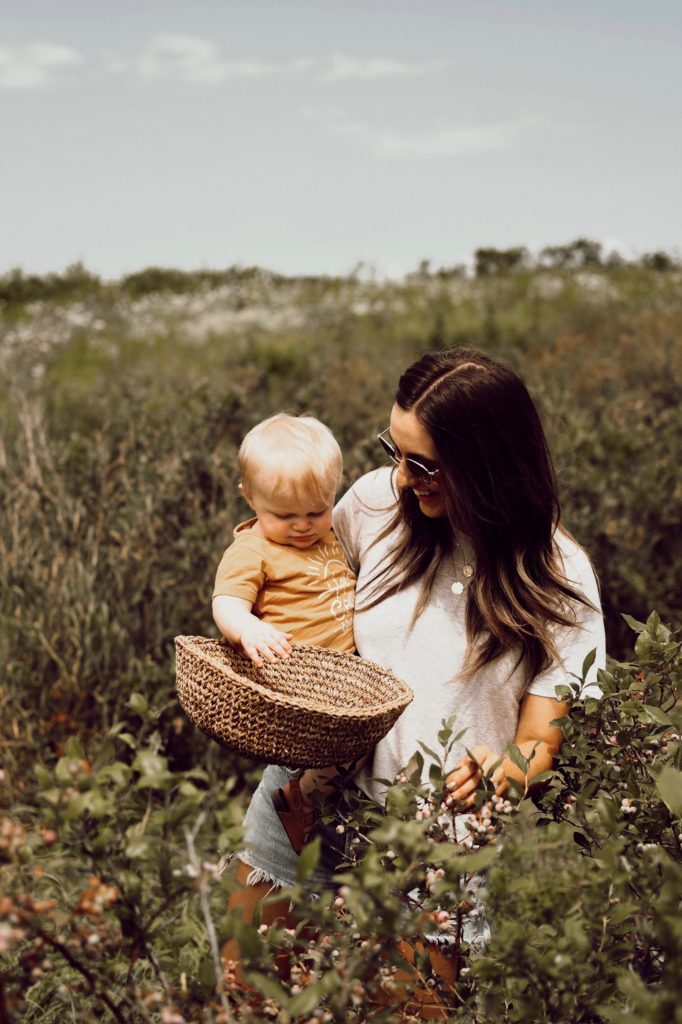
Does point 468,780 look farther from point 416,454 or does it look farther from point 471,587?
point 416,454

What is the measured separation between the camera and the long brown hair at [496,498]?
2189 millimetres

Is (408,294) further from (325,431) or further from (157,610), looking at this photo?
(325,431)

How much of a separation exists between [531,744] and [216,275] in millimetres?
21881

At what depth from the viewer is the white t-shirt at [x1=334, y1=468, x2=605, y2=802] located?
7.16ft

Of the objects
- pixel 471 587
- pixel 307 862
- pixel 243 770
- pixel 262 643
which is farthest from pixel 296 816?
pixel 243 770

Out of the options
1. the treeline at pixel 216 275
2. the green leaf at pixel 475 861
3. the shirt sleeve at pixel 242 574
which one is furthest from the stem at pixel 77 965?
the treeline at pixel 216 275

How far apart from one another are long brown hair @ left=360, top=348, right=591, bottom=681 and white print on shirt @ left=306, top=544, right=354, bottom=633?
0.53 ft

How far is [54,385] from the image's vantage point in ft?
30.0

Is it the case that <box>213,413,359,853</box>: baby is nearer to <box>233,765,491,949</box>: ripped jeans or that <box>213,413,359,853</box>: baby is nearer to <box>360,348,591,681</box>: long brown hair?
<box>233,765,491,949</box>: ripped jeans

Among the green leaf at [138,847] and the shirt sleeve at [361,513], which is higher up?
the shirt sleeve at [361,513]

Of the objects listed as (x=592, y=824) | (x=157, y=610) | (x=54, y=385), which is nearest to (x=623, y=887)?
(x=592, y=824)

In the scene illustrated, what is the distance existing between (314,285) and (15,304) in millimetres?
6990

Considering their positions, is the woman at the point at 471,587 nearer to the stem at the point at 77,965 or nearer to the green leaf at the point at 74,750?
the stem at the point at 77,965

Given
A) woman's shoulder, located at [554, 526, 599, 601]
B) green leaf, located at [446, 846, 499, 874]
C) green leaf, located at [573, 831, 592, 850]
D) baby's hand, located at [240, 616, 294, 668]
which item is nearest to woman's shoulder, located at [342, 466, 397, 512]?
woman's shoulder, located at [554, 526, 599, 601]
